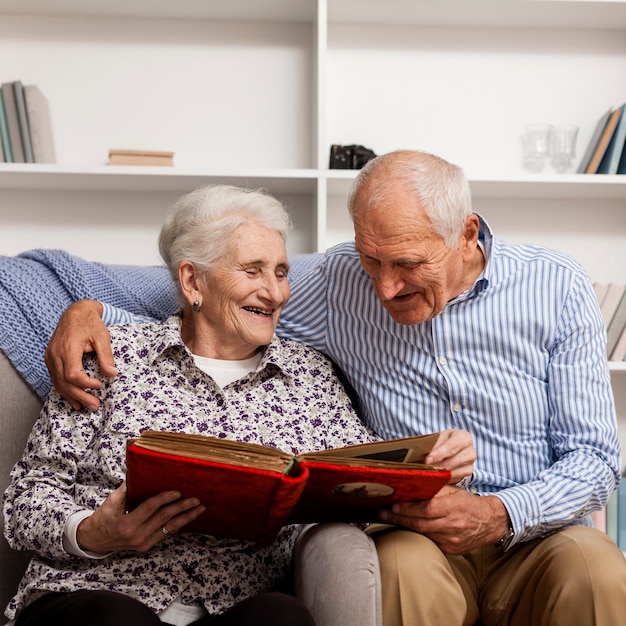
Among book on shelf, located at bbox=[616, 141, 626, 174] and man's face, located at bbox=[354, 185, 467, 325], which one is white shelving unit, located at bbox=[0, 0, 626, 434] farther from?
man's face, located at bbox=[354, 185, 467, 325]

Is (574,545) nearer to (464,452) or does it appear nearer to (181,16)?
(464,452)

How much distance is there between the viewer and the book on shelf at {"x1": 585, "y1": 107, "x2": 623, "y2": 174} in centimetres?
257

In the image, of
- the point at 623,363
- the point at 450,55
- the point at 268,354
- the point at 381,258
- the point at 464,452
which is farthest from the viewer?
the point at 450,55

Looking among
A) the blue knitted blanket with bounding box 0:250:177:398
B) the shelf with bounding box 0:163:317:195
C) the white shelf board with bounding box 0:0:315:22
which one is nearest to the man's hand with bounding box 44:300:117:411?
the blue knitted blanket with bounding box 0:250:177:398

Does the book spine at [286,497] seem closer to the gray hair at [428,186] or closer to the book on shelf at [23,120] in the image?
the gray hair at [428,186]

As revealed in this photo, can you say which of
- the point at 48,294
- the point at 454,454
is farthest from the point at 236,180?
the point at 454,454

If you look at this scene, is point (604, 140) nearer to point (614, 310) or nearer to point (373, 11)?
point (614, 310)

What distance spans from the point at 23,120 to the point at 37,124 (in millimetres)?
44

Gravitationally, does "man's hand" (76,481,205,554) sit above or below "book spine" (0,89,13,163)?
below

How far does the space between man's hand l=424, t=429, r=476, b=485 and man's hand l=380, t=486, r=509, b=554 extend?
0.11 ft

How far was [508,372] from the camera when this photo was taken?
1.58 meters

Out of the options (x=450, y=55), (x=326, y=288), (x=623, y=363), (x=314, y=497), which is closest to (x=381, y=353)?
(x=326, y=288)

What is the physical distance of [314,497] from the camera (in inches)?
49.0

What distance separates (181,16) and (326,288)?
4.57 feet
